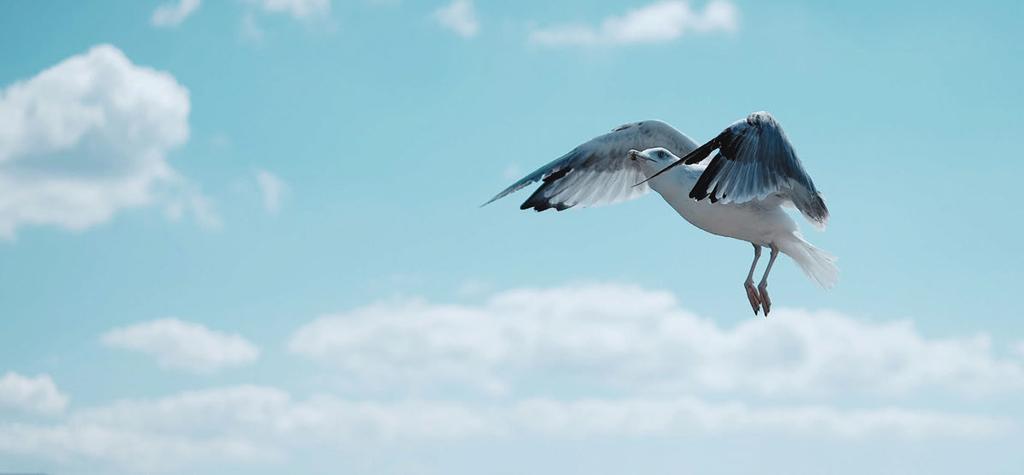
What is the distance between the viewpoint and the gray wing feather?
13562 mm

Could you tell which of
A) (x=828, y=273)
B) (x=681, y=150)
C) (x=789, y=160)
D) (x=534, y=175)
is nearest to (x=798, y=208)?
(x=789, y=160)

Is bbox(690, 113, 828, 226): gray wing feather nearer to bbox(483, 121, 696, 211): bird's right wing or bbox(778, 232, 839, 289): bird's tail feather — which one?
bbox(778, 232, 839, 289): bird's tail feather

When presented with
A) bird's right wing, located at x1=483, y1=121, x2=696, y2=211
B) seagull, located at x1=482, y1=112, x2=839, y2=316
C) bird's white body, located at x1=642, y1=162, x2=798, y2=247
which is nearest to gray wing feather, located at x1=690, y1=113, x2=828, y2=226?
seagull, located at x1=482, y1=112, x2=839, y2=316

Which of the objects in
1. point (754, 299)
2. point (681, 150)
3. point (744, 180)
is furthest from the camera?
point (681, 150)

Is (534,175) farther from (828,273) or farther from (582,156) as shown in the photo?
(828,273)

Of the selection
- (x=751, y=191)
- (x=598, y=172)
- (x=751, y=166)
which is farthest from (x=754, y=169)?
(x=598, y=172)

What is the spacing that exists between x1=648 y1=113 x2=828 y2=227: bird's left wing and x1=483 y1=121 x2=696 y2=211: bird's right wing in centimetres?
396

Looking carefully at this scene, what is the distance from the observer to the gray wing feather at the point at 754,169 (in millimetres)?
13562

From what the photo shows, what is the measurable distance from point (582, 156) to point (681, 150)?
1517 millimetres

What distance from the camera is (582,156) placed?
18453 mm

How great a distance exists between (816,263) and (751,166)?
2958 millimetres

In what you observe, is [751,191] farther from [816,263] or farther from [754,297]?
[816,263]

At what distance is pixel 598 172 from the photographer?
730 inches

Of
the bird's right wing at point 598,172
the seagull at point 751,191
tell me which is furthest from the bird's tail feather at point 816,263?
the bird's right wing at point 598,172
